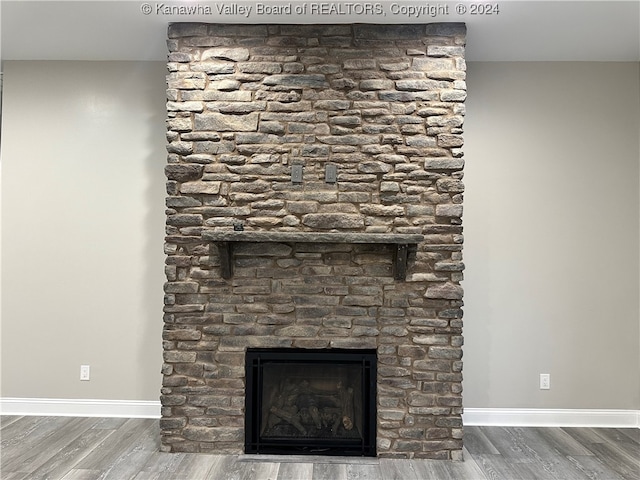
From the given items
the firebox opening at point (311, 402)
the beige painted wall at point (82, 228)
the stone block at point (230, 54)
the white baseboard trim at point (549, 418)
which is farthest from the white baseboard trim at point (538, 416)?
the stone block at point (230, 54)

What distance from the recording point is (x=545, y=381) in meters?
3.77

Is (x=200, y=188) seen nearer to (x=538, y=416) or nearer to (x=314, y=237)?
(x=314, y=237)

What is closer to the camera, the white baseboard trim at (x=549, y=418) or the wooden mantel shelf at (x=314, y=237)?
the wooden mantel shelf at (x=314, y=237)

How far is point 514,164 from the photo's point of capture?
150 inches

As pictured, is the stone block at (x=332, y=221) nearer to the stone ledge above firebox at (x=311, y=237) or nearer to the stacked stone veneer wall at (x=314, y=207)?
the stacked stone veneer wall at (x=314, y=207)

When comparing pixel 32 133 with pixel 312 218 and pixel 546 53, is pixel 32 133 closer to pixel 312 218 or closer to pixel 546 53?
pixel 312 218

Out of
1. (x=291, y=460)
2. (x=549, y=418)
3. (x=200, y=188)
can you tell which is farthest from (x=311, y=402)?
(x=549, y=418)

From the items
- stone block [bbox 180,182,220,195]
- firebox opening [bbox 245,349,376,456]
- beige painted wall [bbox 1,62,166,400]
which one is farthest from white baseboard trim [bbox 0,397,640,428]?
stone block [bbox 180,182,220,195]

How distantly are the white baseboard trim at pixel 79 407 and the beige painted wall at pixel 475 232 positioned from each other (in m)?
0.05

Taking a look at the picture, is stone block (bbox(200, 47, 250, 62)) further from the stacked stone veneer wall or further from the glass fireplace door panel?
the glass fireplace door panel

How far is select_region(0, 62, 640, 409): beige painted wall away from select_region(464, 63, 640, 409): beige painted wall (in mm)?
11

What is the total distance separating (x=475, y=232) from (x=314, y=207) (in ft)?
4.48

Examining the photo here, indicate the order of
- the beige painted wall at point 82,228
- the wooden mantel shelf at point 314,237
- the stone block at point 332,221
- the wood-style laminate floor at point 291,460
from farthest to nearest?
the beige painted wall at point 82,228, the stone block at point 332,221, the wooden mantel shelf at point 314,237, the wood-style laminate floor at point 291,460

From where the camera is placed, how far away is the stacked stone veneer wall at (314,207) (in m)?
3.17
